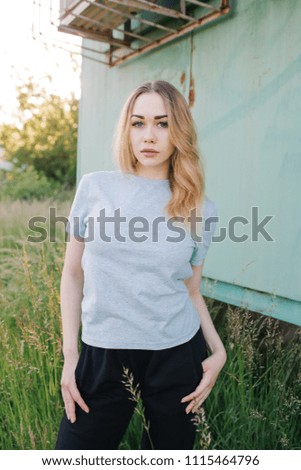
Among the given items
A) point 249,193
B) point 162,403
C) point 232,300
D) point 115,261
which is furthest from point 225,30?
point 162,403

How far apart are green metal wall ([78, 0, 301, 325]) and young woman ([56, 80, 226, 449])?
106cm

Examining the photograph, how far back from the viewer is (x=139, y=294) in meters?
1.68

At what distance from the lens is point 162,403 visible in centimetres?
173

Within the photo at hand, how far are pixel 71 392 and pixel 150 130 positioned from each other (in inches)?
40.1

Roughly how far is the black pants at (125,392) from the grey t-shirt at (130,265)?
57mm

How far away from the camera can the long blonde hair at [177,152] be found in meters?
1.82

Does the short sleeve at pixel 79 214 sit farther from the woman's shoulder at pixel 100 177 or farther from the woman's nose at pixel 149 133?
the woman's nose at pixel 149 133

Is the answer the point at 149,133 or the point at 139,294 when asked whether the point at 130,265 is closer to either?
the point at 139,294

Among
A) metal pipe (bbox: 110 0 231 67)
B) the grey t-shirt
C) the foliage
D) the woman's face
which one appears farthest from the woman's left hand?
the foliage

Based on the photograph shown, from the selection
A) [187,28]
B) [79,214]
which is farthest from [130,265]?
[187,28]

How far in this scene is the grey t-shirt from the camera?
1.67 m

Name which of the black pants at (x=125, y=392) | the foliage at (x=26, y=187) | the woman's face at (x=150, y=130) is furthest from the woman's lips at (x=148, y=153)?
the foliage at (x=26, y=187)

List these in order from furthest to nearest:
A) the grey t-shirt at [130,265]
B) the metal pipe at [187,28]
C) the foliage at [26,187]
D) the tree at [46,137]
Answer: the tree at [46,137], the foliage at [26,187], the metal pipe at [187,28], the grey t-shirt at [130,265]
